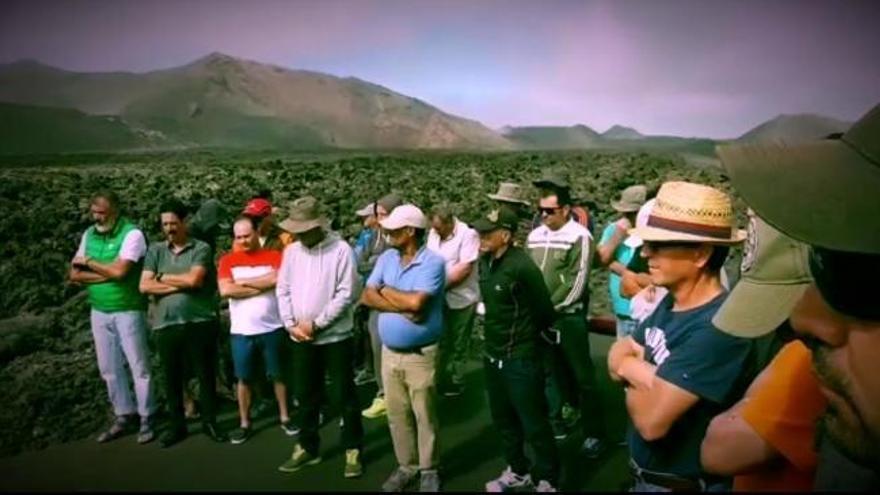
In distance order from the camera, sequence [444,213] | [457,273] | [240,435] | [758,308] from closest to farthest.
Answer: [758,308], [240,435], [457,273], [444,213]

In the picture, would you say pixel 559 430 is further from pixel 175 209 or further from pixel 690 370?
pixel 175 209

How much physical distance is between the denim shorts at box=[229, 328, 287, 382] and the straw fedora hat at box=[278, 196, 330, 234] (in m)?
0.90

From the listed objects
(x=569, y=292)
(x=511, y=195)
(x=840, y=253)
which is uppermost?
(x=840, y=253)

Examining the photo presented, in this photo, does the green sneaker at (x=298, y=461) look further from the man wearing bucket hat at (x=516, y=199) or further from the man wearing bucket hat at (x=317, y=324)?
the man wearing bucket hat at (x=516, y=199)

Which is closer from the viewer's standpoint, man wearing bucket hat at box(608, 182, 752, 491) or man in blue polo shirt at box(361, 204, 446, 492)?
man wearing bucket hat at box(608, 182, 752, 491)

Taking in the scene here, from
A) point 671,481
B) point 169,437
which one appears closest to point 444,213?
point 169,437

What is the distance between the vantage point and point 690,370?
157 centimetres

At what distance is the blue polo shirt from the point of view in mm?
3668

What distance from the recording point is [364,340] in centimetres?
599

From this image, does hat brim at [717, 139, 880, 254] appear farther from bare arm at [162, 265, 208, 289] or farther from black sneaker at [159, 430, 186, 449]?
black sneaker at [159, 430, 186, 449]

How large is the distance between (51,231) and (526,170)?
13126 millimetres

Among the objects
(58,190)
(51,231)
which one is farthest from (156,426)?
(58,190)

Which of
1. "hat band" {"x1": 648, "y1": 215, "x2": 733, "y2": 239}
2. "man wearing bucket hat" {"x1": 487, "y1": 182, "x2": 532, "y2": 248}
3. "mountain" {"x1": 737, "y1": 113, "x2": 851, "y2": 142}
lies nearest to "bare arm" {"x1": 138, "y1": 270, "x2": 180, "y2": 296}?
"man wearing bucket hat" {"x1": 487, "y1": 182, "x2": 532, "y2": 248}

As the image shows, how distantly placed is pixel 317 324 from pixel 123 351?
1.69 meters
